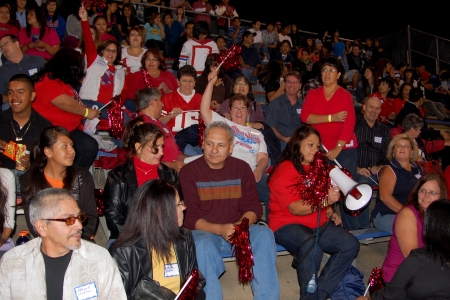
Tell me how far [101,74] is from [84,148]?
146 centimetres

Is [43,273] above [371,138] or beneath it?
beneath

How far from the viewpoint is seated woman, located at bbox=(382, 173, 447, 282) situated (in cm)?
357

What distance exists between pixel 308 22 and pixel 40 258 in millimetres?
15748

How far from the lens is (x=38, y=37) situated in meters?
7.00

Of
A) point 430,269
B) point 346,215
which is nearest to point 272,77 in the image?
point 346,215

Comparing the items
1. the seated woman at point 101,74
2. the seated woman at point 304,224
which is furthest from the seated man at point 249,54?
the seated woman at point 304,224

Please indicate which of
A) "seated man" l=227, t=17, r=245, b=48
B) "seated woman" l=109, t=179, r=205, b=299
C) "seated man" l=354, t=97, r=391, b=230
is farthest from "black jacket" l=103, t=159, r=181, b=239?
"seated man" l=227, t=17, r=245, b=48

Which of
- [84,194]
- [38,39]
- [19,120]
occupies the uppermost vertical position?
[38,39]

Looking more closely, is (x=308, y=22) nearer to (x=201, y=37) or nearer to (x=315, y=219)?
(x=201, y=37)

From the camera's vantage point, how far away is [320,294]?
3869 mm

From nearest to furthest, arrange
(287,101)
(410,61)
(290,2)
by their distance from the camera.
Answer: (287,101)
(410,61)
(290,2)

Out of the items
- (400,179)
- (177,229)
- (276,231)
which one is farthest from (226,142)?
(400,179)

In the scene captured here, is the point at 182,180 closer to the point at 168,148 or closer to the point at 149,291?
the point at 168,148

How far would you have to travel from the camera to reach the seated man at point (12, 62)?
18.0 ft
